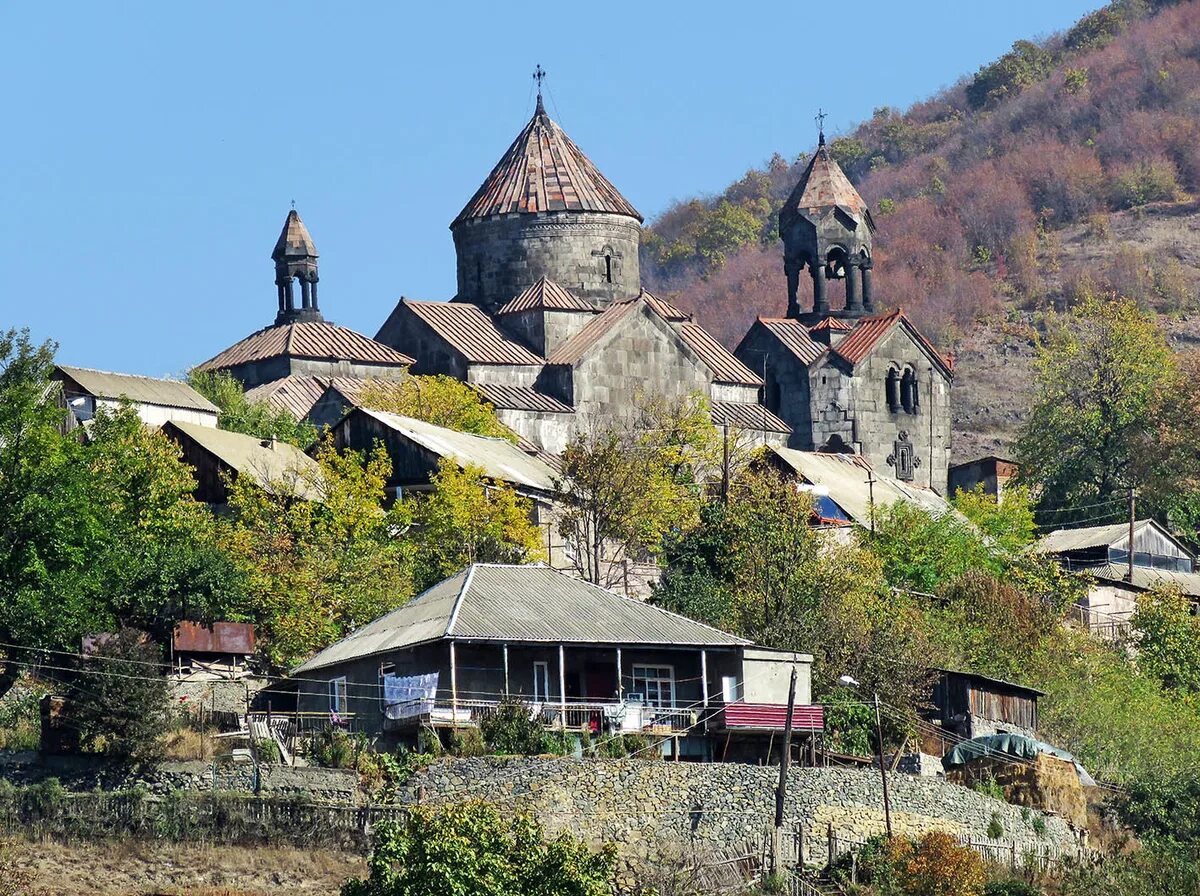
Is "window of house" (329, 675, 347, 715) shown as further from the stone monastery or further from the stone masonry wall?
the stone monastery

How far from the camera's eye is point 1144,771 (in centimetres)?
5219

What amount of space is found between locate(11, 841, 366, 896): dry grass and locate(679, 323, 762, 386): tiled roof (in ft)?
112

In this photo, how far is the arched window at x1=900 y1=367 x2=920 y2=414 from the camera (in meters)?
75.1

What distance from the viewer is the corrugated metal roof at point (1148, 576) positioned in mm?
65812

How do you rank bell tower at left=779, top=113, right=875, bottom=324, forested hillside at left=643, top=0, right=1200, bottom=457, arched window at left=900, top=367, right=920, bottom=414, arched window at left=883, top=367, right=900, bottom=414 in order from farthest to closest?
forested hillside at left=643, top=0, right=1200, bottom=457 < bell tower at left=779, top=113, right=875, bottom=324 < arched window at left=900, top=367, right=920, bottom=414 < arched window at left=883, top=367, right=900, bottom=414

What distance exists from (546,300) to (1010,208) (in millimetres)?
70260

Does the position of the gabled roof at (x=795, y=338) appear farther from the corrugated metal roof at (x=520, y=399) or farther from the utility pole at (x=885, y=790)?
the utility pole at (x=885, y=790)

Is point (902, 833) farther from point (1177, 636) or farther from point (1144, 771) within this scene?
point (1177, 636)

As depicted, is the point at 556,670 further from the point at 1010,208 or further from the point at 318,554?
the point at 1010,208

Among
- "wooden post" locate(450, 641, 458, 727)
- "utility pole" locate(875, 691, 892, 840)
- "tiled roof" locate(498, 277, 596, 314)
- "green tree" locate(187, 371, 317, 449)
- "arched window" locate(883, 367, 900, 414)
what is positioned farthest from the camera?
"arched window" locate(883, 367, 900, 414)

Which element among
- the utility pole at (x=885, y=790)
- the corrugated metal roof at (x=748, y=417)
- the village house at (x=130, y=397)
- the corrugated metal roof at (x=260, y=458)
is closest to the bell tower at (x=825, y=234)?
the corrugated metal roof at (x=748, y=417)

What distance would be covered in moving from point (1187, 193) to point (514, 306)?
75764 mm

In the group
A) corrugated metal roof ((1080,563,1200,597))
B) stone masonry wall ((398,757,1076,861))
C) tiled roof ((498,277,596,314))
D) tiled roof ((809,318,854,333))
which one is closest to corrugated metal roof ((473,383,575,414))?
tiled roof ((498,277,596,314))

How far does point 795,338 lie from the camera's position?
76.0 metres
